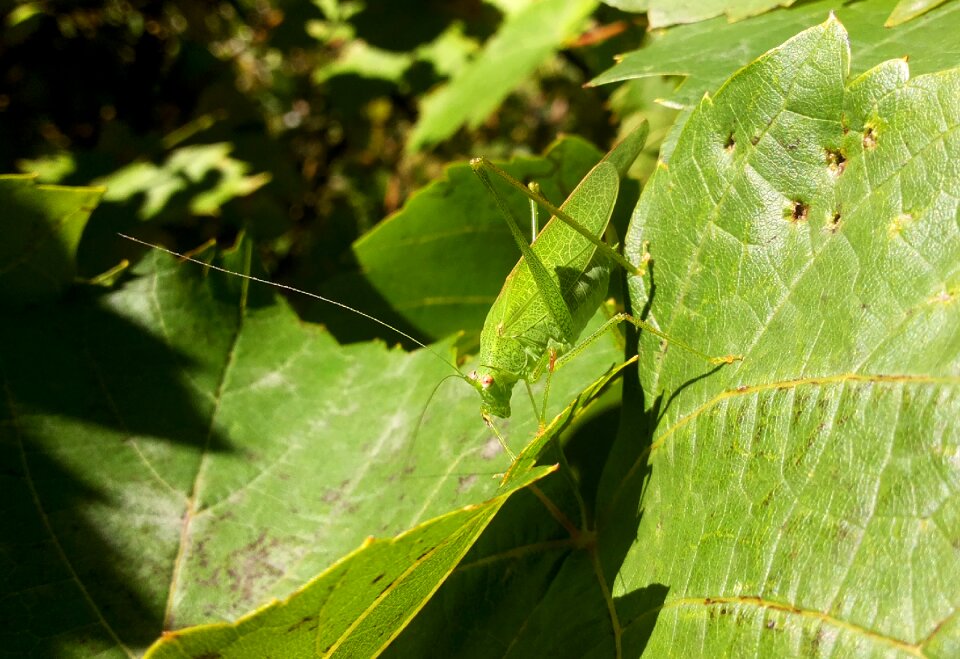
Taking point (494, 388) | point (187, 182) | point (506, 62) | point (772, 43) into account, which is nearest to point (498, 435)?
point (494, 388)

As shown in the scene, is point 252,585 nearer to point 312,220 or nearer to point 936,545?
point 936,545

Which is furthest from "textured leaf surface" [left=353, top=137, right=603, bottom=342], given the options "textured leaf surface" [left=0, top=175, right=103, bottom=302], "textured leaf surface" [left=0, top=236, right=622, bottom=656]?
"textured leaf surface" [left=0, top=175, right=103, bottom=302]

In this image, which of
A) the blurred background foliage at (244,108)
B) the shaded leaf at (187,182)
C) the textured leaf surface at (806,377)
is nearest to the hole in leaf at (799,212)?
the textured leaf surface at (806,377)

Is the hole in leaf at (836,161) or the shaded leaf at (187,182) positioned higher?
the hole in leaf at (836,161)

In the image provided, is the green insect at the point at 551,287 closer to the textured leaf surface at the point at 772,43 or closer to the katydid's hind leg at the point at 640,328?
the katydid's hind leg at the point at 640,328

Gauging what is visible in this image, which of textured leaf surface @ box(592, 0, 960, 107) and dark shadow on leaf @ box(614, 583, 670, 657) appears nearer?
dark shadow on leaf @ box(614, 583, 670, 657)

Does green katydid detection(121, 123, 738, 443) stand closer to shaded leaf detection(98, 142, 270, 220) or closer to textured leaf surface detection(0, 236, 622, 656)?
textured leaf surface detection(0, 236, 622, 656)

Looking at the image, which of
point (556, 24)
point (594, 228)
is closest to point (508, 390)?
point (594, 228)

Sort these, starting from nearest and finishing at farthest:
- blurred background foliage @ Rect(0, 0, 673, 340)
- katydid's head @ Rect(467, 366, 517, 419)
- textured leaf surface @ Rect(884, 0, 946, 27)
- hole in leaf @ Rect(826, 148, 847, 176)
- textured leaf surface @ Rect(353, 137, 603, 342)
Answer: hole in leaf @ Rect(826, 148, 847, 176)
textured leaf surface @ Rect(884, 0, 946, 27)
katydid's head @ Rect(467, 366, 517, 419)
textured leaf surface @ Rect(353, 137, 603, 342)
blurred background foliage @ Rect(0, 0, 673, 340)
